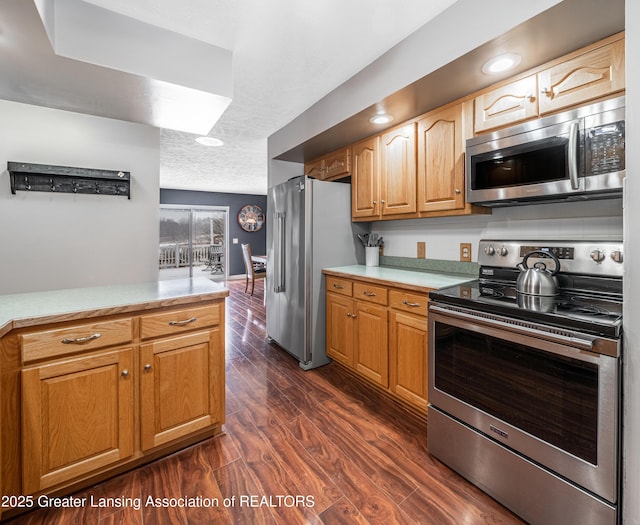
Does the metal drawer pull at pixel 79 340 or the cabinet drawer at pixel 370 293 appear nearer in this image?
the metal drawer pull at pixel 79 340

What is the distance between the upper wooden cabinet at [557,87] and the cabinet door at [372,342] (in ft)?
4.48

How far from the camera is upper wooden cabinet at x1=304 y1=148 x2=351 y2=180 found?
116 inches

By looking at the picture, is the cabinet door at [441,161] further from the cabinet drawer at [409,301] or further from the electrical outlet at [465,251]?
the cabinet drawer at [409,301]

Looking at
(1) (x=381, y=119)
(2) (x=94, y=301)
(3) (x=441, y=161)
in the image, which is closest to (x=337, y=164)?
(1) (x=381, y=119)

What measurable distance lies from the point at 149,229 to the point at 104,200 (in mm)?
374

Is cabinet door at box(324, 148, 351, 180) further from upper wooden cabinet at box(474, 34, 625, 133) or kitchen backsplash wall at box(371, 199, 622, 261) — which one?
upper wooden cabinet at box(474, 34, 625, 133)

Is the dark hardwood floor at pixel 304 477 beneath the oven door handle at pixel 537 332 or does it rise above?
beneath

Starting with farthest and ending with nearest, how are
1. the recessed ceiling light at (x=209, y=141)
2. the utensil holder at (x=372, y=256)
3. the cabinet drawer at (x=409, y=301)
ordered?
the recessed ceiling light at (x=209, y=141), the utensil holder at (x=372, y=256), the cabinet drawer at (x=409, y=301)

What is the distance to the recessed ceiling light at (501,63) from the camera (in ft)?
5.04

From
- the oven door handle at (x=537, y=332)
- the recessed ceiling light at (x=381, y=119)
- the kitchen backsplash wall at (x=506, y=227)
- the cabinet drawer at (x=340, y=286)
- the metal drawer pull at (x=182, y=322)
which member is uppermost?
the recessed ceiling light at (x=381, y=119)

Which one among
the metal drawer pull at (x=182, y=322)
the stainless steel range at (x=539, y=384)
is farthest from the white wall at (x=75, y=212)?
the stainless steel range at (x=539, y=384)

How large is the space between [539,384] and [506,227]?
1137 millimetres

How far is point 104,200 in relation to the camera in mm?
2420

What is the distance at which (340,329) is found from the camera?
2.67m
